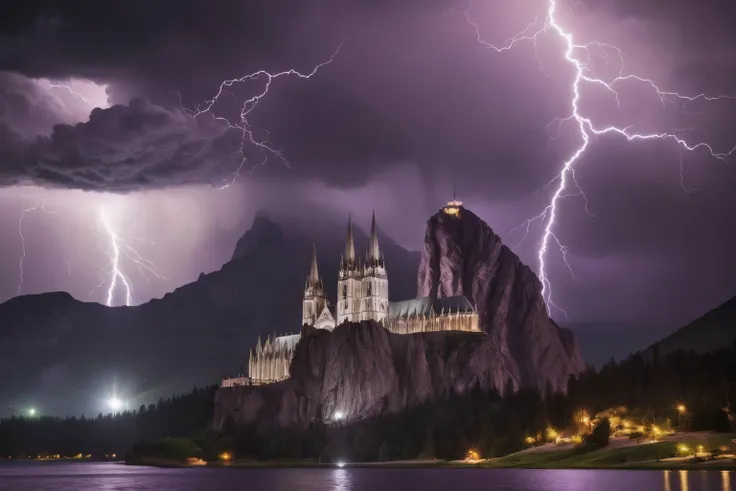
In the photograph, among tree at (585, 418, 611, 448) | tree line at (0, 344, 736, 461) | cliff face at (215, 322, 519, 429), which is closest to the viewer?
tree at (585, 418, 611, 448)

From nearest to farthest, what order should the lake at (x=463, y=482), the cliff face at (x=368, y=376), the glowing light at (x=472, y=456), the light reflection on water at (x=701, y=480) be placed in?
the light reflection on water at (x=701, y=480) → the lake at (x=463, y=482) → the glowing light at (x=472, y=456) → the cliff face at (x=368, y=376)

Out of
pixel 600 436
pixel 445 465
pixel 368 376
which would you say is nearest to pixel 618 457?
pixel 600 436

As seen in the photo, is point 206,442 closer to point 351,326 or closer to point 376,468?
point 351,326

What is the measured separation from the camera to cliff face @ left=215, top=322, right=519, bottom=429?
185 m

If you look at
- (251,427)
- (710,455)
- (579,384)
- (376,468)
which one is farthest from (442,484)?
(251,427)

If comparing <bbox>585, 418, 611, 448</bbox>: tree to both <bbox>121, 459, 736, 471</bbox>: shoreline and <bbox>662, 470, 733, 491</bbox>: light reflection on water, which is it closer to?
<bbox>121, 459, 736, 471</bbox>: shoreline

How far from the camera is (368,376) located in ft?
608

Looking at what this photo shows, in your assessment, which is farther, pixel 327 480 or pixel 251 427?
pixel 251 427

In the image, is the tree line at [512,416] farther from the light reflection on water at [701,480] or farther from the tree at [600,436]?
the light reflection on water at [701,480]

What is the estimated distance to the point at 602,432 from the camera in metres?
131

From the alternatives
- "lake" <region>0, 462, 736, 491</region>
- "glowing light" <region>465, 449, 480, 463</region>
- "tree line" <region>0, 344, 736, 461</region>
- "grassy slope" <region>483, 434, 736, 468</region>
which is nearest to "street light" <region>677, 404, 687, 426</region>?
"tree line" <region>0, 344, 736, 461</region>

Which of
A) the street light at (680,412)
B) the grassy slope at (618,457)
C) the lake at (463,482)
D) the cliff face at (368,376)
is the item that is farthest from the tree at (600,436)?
the cliff face at (368,376)

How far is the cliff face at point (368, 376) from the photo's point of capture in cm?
18538

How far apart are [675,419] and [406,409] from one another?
64070mm
